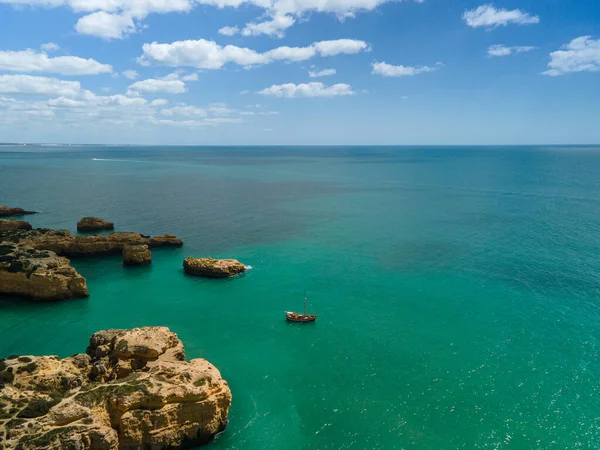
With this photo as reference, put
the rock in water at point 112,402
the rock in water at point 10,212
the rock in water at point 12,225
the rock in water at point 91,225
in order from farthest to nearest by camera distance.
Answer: the rock in water at point 10,212 → the rock in water at point 91,225 → the rock in water at point 12,225 → the rock in water at point 112,402

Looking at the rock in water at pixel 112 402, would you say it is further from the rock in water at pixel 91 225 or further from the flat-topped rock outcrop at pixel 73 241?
the rock in water at pixel 91 225

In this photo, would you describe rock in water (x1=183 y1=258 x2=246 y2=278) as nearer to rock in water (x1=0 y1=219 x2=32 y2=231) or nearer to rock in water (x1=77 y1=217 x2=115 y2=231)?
rock in water (x1=77 y1=217 x2=115 y2=231)

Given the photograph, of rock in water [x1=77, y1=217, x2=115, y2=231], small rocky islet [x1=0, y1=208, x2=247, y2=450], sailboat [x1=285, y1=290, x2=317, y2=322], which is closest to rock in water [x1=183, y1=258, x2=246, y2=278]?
sailboat [x1=285, y1=290, x2=317, y2=322]

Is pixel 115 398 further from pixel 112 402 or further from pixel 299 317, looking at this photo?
pixel 299 317

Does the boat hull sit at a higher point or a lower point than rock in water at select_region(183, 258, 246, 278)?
lower

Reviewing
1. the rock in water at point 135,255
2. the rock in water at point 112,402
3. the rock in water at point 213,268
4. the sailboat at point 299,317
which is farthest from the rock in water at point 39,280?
the sailboat at point 299,317

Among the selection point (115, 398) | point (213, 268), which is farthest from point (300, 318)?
point (115, 398)
